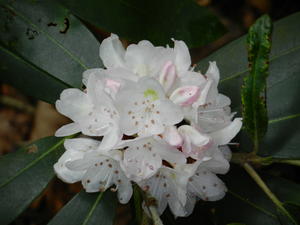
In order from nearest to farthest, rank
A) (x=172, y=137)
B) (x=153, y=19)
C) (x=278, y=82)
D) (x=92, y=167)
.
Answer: (x=172, y=137), (x=92, y=167), (x=278, y=82), (x=153, y=19)

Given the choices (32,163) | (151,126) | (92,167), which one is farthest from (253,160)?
(32,163)

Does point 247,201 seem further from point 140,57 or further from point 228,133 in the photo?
point 140,57

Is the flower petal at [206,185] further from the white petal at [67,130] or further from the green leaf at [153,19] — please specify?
the green leaf at [153,19]

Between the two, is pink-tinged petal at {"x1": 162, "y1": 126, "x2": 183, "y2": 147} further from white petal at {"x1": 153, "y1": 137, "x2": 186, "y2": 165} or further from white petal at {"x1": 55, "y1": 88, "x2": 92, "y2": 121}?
white petal at {"x1": 55, "y1": 88, "x2": 92, "y2": 121}

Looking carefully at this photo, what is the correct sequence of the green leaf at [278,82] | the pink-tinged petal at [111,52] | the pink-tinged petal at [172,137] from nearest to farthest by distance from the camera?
the pink-tinged petal at [172,137] → the pink-tinged petal at [111,52] → the green leaf at [278,82]

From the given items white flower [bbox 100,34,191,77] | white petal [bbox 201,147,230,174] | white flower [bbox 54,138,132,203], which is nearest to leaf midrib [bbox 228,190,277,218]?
white petal [bbox 201,147,230,174]

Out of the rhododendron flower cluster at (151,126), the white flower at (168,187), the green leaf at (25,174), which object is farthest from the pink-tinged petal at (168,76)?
the green leaf at (25,174)

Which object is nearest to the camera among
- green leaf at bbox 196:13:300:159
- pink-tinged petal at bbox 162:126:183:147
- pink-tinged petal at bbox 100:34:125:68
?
pink-tinged petal at bbox 162:126:183:147
